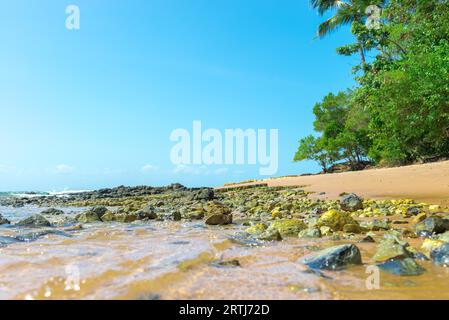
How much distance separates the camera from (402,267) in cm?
261

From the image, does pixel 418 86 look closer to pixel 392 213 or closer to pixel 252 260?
pixel 392 213

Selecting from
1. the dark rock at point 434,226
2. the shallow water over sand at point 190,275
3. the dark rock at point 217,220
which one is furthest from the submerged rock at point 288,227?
the dark rock at point 217,220

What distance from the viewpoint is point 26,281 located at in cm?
254

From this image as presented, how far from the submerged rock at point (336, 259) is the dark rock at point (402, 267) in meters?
0.19

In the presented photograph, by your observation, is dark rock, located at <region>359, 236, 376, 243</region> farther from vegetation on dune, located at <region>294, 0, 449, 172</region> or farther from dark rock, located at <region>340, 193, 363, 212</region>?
vegetation on dune, located at <region>294, 0, 449, 172</region>

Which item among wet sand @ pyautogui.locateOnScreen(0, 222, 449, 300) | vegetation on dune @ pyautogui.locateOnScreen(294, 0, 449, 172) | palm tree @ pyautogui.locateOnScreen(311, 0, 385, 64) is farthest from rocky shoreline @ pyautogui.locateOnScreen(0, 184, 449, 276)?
palm tree @ pyautogui.locateOnScreen(311, 0, 385, 64)

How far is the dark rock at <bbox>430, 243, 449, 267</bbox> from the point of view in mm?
2801

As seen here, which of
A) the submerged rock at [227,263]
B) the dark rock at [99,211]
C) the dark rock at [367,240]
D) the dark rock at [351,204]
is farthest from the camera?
the dark rock at [99,211]

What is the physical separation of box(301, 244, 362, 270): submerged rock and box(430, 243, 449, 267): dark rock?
60 cm

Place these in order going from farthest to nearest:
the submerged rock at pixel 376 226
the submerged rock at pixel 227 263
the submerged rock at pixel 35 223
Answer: the submerged rock at pixel 35 223 < the submerged rock at pixel 376 226 < the submerged rock at pixel 227 263

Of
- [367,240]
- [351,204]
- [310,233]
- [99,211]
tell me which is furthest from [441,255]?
[99,211]

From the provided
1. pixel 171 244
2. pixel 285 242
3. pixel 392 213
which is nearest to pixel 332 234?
pixel 285 242

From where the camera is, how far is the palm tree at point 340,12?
3142cm

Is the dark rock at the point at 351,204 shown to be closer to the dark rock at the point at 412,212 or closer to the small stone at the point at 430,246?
the dark rock at the point at 412,212
